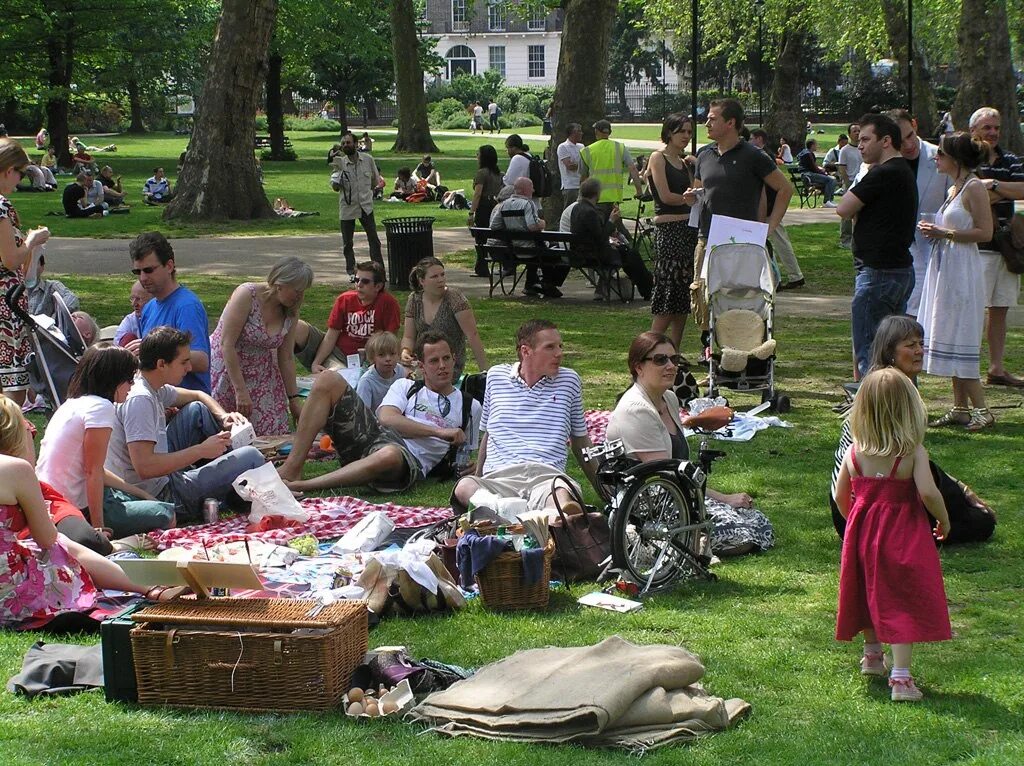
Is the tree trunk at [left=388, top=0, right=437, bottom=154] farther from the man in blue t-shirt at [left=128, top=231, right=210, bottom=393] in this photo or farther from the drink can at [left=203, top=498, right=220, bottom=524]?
the drink can at [left=203, top=498, right=220, bottom=524]

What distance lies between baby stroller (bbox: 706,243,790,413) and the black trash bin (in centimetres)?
678

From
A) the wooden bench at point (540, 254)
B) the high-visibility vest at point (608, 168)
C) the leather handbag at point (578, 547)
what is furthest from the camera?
the high-visibility vest at point (608, 168)

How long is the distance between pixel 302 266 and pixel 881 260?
3.93m

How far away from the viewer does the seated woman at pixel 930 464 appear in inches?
232

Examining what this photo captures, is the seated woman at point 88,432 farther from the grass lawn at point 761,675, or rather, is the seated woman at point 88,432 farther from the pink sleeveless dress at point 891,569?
the pink sleeveless dress at point 891,569

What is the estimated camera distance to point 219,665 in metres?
4.79

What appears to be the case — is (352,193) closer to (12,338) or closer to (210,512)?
(12,338)

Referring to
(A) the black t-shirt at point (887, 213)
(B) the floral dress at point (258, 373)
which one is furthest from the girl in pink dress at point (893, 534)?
(B) the floral dress at point (258, 373)

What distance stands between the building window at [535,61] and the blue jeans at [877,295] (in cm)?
9005

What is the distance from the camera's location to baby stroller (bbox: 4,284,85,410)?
9062mm

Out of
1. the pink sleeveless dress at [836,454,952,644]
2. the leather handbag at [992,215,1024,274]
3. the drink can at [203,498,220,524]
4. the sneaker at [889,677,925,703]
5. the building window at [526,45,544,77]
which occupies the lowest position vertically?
the drink can at [203,498,220,524]

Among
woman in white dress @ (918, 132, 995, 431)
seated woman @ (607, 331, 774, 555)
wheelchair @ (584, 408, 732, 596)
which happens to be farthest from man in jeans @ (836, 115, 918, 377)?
wheelchair @ (584, 408, 732, 596)

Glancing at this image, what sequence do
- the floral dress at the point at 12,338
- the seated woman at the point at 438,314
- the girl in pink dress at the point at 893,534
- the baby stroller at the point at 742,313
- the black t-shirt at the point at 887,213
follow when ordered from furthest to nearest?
the baby stroller at the point at 742,313 < the seated woman at the point at 438,314 < the black t-shirt at the point at 887,213 < the floral dress at the point at 12,338 < the girl in pink dress at the point at 893,534

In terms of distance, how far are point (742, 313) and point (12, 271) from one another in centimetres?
525
